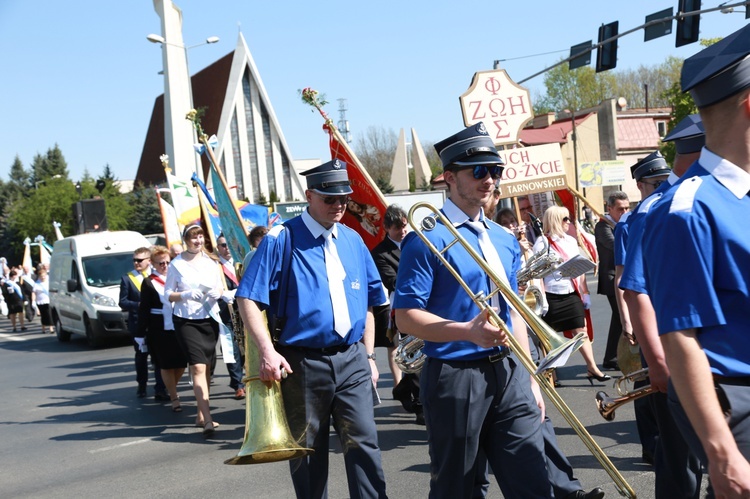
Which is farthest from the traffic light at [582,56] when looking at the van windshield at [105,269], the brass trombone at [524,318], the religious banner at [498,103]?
the brass trombone at [524,318]

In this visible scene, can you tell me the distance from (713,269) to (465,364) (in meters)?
1.59

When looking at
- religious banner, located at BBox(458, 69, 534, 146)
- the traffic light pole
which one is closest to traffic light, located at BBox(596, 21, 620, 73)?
the traffic light pole

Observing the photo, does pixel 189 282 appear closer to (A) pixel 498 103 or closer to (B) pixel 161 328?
(B) pixel 161 328

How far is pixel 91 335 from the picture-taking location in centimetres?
1802

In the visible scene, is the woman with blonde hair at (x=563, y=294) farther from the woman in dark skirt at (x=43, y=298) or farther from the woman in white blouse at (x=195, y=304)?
the woman in dark skirt at (x=43, y=298)

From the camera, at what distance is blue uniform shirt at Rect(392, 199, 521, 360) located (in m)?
3.84

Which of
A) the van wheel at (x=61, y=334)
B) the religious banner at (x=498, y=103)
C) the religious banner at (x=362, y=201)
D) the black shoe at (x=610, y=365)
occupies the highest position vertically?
the religious banner at (x=498, y=103)

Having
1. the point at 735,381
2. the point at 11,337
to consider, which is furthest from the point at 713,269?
the point at 11,337

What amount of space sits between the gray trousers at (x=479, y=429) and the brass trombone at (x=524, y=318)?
166mm

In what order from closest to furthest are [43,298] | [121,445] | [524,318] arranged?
[524,318], [121,445], [43,298]

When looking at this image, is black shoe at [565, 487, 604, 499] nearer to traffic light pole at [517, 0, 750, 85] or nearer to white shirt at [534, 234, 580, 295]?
white shirt at [534, 234, 580, 295]

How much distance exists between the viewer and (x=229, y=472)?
6.90 meters

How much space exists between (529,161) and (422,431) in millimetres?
4567

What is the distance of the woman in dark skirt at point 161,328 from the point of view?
31.3 feet
